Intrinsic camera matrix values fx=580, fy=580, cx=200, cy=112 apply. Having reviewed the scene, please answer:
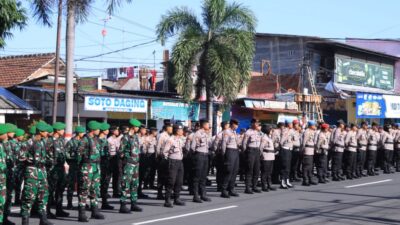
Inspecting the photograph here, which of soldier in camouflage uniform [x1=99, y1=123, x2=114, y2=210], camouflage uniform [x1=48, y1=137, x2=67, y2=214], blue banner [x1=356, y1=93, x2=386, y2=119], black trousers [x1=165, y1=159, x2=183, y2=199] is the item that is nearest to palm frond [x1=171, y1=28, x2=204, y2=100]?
soldier in camouflage uniform [x1=99, y1=123, x2=114, y2=210]

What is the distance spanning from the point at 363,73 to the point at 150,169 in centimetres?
2788

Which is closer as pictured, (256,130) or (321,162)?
(256,130)

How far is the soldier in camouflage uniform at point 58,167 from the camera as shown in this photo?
1084 centimetres

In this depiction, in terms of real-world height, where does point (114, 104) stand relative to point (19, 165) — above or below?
above

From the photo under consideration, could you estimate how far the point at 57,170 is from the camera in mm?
11344

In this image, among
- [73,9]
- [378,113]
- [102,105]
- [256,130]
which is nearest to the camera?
[256,130]

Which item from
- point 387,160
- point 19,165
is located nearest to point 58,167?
point 19,165

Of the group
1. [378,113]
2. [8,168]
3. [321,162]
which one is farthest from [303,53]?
[8,168]

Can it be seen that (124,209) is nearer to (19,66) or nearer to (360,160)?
(360,160)

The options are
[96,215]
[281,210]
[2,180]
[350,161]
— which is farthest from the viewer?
[350,161]

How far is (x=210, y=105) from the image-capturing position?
24.8 meters

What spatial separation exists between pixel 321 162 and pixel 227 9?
367 inches

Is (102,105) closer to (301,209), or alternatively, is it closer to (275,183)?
(275,183)

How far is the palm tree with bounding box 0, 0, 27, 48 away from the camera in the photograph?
14719 mm
